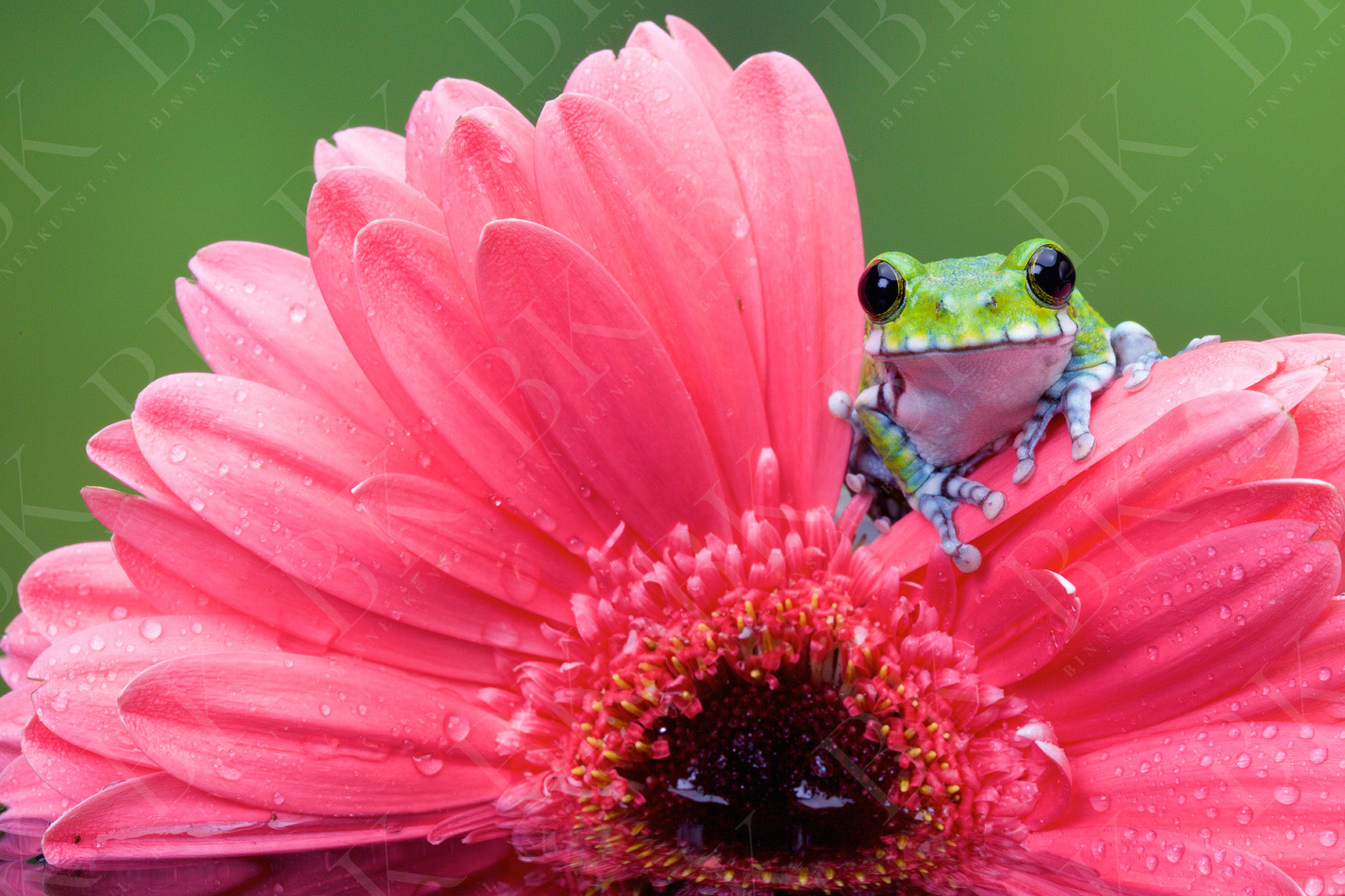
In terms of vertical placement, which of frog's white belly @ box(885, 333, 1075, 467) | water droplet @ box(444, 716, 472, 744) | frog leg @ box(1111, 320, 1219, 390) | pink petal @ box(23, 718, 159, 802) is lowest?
pink petal @ box(23, 718, 159, 802)

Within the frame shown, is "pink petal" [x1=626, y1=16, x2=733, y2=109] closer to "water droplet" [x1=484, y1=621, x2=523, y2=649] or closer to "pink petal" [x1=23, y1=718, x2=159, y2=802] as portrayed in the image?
"water droplet" [x1=484, y1=621, x2=523, y2=649]

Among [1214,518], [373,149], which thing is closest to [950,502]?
[1214,518]

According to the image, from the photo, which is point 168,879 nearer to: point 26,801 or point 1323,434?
point 26,801

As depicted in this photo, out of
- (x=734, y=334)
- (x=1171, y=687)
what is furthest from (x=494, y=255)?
(x=1171, y=687)

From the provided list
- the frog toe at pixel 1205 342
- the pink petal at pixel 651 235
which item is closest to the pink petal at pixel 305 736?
the pink petal at pixel 651 235

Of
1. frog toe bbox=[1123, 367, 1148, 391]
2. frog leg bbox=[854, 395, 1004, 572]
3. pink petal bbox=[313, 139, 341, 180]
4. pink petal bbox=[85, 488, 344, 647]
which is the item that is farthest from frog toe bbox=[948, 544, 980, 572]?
pink petal bbox=[313, 139, 341, 180]
